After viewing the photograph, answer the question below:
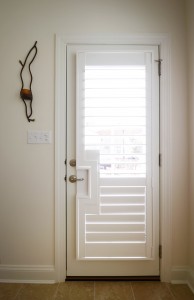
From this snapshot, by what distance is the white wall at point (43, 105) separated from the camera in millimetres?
1727

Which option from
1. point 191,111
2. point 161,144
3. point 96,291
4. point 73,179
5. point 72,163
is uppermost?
point 191,111

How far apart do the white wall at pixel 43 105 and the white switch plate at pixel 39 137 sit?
0.04 meters

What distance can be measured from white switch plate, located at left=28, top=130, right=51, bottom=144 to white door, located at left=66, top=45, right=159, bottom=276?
0.86 ft

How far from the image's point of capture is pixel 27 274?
172cm

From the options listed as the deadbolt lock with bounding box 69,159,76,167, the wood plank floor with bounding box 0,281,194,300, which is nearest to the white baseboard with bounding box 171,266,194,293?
the wood plank floor with bounding box 0,281,194,300

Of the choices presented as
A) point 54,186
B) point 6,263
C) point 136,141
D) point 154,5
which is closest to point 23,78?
point 54,186

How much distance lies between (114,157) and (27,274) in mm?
1281

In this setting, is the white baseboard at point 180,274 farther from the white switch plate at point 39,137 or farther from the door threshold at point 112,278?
the white switch plate at point 39,137

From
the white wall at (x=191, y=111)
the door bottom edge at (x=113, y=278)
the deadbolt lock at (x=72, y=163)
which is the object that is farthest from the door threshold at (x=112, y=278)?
the deadbolt lock at (x=72, y=163)

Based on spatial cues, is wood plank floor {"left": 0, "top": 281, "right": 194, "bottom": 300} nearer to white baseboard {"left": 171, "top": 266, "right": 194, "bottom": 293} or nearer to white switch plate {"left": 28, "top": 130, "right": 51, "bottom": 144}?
white baseboard {"left": 171, "top": 266, "right": 194, "bottom": 293}

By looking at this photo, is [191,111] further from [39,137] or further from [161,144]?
[39,137]

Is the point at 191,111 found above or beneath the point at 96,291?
above

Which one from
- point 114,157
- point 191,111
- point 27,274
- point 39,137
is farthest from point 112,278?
point 191,111

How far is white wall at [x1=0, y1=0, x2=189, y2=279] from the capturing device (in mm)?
1727
